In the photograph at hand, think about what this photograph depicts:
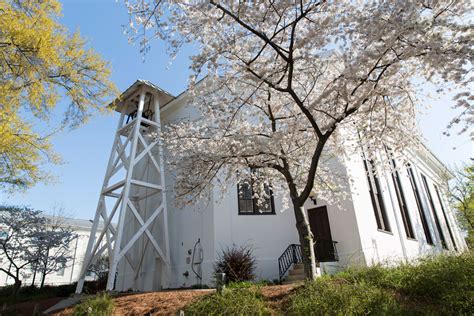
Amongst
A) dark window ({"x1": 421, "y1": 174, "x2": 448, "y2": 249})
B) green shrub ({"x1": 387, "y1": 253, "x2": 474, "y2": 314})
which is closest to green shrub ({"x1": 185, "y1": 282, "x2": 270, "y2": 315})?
green shrub ({"x1": 387, "y1": 253, "x2": 474, "y2": 314})

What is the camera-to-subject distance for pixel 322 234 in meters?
10.4

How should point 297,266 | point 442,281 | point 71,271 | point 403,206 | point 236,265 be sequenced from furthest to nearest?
point 71,271 < point 403,206 < point 297,266 < point 236,265 < point 442,281

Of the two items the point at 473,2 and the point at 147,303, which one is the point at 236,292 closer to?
the point at 147,303

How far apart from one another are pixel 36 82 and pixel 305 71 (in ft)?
19.5

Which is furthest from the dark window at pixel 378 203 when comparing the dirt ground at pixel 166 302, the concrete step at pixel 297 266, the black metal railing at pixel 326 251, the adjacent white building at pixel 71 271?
the adjacent white building at pixel 71 271

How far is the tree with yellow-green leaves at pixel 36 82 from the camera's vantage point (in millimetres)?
6152

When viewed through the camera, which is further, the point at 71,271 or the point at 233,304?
the point at 71,271

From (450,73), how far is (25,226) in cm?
2017

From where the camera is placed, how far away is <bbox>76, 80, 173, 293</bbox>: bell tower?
10.4m

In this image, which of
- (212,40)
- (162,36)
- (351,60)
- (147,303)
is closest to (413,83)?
(351,60)

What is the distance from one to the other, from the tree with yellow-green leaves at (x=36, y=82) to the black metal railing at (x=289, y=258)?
24.1 feet

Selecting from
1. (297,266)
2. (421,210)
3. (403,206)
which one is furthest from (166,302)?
(421,210)

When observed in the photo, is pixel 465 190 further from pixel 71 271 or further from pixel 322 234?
pixel 71 271

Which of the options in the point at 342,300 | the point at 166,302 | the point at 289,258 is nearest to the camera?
the point at 342,300
